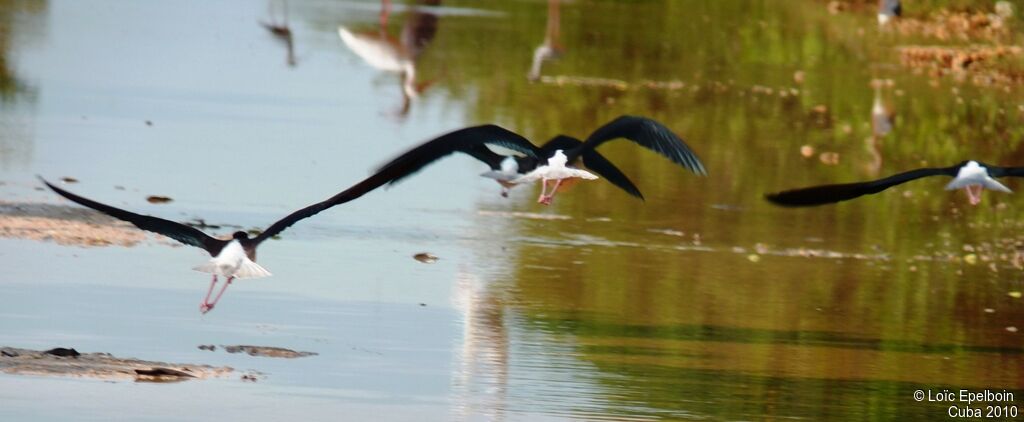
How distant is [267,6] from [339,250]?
20.8m

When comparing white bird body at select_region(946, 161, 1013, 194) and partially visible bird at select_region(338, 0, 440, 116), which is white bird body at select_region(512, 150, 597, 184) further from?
partially visible bird at select_region(338, 0, 440, 116)

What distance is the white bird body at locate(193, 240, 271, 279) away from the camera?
10375 mm

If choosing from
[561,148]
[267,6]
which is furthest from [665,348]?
[267,6]

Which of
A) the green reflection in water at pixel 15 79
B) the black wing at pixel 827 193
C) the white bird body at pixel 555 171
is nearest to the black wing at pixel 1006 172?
the black wing at pixel 827 193

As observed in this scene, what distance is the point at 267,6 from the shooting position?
34.2 metres

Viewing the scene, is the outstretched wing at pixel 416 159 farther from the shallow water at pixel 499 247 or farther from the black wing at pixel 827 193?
the black wing at pixel 827 193

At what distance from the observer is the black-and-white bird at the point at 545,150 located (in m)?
10.5

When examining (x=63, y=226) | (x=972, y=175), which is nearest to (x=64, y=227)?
(x=63, y=226)

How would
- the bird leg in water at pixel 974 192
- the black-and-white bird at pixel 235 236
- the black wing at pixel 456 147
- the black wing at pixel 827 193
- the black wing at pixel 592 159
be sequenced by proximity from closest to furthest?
the black-and-white bird at pixel 235 236 < the black wing at pixel 456 147 < the black wing at pixel 827 193 < the black wing at pixel 592 159 < the bird leg in water at pixel 974 192

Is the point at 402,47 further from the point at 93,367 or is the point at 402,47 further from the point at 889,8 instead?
the point at 93,367

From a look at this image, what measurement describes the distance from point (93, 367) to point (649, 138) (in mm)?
3091

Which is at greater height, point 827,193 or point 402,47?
point 402,47

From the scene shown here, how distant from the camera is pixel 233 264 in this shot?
10.4m

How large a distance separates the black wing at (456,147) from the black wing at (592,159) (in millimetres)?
142
